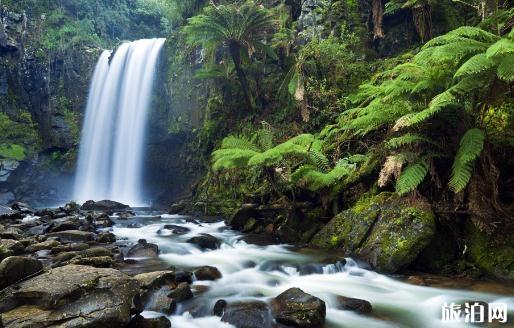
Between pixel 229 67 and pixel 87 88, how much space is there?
38.7ft

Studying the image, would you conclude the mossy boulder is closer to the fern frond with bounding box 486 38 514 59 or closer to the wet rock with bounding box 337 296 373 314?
the wet rock with bounding box 337 296 373 314

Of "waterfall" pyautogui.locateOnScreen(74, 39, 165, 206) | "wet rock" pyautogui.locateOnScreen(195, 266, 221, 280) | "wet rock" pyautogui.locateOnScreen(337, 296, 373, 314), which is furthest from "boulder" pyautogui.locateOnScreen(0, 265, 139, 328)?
"waterfall" pyautogui.locateOnScreen(74, 39, 165, 206)

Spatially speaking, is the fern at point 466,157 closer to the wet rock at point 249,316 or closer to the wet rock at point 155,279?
the wet rock at point 249,316

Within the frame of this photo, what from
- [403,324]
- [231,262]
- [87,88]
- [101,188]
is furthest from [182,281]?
[87,88]

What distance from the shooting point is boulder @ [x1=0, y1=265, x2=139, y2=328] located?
331 centimetres

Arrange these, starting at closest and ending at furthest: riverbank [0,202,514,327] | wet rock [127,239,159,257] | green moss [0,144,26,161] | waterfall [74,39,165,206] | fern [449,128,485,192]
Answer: riverbank [0,202,514,327]
fern [449,128,485,192]
wet rock [127,239,159,257]
green moss [0,144,26,161]
waterfall [74,39,165,206]

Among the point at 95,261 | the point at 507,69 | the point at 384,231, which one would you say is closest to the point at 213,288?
the point at 95,261

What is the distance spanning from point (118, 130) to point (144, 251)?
13.9 metres

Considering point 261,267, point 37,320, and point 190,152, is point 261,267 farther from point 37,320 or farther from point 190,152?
point 190,152

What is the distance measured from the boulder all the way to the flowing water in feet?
1.74

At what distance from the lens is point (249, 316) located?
395cm

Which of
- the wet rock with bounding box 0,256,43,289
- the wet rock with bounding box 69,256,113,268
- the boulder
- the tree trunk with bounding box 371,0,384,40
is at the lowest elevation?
the wet rock with bounding box 69,256,113,268

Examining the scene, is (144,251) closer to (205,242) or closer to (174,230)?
(205,242)

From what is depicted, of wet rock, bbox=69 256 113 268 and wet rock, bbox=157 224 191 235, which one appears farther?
wet rock, bbox=157 224 191 235
